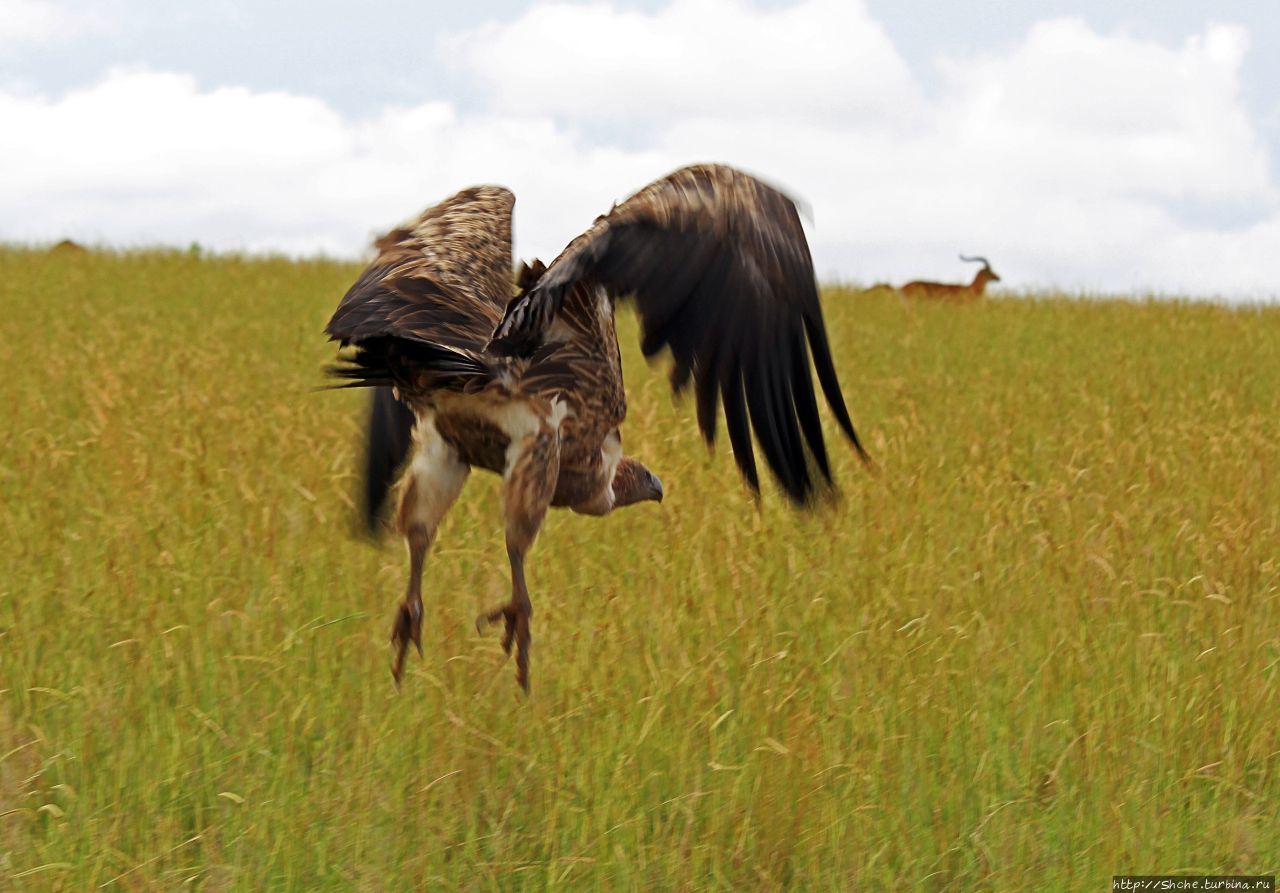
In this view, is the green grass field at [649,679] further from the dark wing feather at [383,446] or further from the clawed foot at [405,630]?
the dark wing feather at [383,446]

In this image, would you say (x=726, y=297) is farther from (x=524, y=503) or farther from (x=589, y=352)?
(x=524, y=503)

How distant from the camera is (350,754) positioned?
3463 millimetres

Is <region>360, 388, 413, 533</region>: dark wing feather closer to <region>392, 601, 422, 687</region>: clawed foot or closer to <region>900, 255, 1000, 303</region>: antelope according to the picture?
<region>392, 601, 422, 687</region>: clawed foot

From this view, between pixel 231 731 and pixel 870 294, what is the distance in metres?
13.1

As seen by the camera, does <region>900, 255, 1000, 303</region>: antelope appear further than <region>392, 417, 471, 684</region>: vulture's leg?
Yes

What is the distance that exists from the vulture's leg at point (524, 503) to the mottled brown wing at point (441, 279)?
0.33 metres

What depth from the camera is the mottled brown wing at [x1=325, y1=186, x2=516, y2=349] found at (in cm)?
366

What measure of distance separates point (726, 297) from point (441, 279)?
1037mm

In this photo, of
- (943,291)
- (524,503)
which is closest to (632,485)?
(524,503)

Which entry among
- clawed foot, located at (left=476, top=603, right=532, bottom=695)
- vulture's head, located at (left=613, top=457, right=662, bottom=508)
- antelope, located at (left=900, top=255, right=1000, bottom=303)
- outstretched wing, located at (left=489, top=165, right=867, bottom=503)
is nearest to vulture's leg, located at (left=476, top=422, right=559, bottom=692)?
clawed foot, located at (left=476, top=603, right=532, bottom=695)

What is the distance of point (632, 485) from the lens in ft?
14.6

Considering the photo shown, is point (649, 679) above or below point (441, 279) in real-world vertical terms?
below

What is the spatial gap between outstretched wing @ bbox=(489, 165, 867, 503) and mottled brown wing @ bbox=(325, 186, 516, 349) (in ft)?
0.76

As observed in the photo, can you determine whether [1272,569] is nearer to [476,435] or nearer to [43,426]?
[476,435]
